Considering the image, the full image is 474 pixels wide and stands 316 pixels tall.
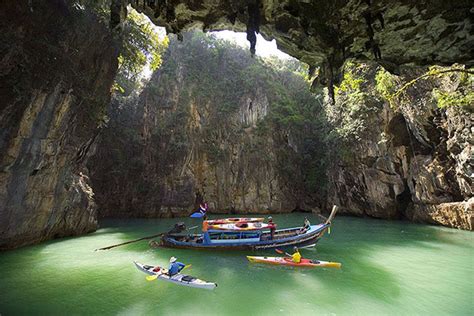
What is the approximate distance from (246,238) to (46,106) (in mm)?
9381

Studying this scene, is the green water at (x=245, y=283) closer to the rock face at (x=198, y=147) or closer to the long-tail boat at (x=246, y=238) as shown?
the long-tail boat at (x=246, y=238)

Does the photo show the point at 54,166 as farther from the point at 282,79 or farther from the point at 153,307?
the point at 282,79

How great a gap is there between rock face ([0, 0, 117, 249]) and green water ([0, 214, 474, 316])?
176 cm

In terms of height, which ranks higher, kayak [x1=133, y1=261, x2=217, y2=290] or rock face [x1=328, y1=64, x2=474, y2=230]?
rock face [x1=328, y1=64, x2=474, y2=230]

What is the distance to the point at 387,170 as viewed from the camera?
18.8 meters

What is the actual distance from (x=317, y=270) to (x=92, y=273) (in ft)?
23.8

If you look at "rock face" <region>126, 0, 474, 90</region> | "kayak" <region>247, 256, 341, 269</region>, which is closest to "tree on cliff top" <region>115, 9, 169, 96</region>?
"rock face" <region>126, 0, 474, 90</region>

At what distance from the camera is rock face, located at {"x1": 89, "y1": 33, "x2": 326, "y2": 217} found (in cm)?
2264

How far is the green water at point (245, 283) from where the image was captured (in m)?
5.92

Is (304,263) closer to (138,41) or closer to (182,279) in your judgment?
(182,279)

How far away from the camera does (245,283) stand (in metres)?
7.34

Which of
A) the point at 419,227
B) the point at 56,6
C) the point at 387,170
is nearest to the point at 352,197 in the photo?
the point at 387,170

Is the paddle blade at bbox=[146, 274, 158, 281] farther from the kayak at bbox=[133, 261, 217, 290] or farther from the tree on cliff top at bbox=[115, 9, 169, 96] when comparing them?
the tree on cliff top at bbox=[115, 9, 169, 96]

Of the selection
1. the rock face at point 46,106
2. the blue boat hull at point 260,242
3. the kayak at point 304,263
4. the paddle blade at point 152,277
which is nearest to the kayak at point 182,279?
the paddle blade at point 152,277
